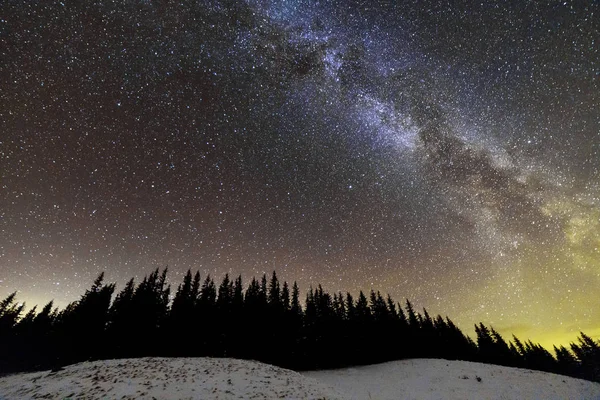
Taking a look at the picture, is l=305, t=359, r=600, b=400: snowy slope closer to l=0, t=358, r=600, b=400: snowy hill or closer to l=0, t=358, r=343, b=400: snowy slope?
l=0, t=358, r=600, b=400: snowy hill

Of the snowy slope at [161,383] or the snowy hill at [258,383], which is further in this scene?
the snowy hill at [258,383]

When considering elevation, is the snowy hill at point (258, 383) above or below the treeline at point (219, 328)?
below

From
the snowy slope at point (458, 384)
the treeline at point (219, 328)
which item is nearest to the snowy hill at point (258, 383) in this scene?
the snowy slope at point (458, 384)

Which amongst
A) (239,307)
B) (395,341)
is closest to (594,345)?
(395,341)

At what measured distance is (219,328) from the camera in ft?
143

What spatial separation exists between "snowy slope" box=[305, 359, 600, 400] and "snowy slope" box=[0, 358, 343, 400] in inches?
236

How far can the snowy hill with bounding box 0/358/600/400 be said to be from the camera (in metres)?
18.0

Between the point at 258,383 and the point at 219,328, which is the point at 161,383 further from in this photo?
the point at 219,328

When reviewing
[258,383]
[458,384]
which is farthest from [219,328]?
[458,384]

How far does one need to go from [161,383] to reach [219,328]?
2558 cm

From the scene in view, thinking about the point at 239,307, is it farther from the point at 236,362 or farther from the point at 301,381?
the point at 301,381

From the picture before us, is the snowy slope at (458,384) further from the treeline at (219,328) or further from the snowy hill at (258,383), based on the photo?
the treeline at (219,328)

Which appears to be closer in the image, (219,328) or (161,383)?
(161,383)

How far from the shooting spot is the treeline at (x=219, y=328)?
138 ft
